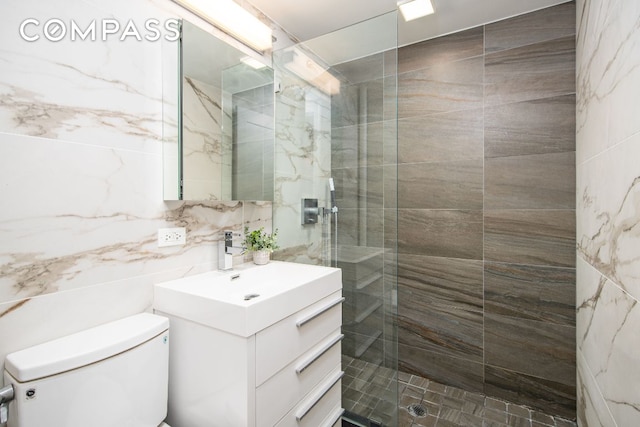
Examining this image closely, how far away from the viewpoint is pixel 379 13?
Answer: 200 cm

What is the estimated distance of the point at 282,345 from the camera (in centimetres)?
120

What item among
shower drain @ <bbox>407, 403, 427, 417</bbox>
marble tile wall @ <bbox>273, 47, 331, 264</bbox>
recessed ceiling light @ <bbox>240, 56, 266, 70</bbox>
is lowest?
shower drain @ <bbox>407, 403, 427, 417</bbox>

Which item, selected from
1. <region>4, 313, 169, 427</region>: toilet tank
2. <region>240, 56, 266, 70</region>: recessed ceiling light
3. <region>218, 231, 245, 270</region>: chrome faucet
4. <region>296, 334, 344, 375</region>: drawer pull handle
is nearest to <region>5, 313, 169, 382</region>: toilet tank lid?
<region>4, 313, 169, 427</region>: toilet tank

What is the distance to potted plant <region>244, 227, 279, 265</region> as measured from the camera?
179 centimetres

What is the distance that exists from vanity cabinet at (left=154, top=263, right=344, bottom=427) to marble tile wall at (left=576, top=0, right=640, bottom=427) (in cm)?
110

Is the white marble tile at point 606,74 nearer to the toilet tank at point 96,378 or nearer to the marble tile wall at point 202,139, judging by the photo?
the marble tile wall at point 202,139

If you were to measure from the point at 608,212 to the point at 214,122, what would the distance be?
72.1 inches

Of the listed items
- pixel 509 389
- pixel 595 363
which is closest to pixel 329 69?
pixel 595 363

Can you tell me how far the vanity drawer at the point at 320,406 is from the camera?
1.27 m

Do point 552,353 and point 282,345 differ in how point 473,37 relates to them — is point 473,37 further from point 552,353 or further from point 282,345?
point 282,345

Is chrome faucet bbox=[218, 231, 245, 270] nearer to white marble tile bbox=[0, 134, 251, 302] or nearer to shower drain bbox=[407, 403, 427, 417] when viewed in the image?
white marble tile bbox=[0, 134, 251, 302]

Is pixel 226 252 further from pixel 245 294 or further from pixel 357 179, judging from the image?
pixel 357 179

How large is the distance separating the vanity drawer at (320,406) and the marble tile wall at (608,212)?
1.09 meters

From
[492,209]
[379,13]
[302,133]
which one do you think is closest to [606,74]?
[492,209]
